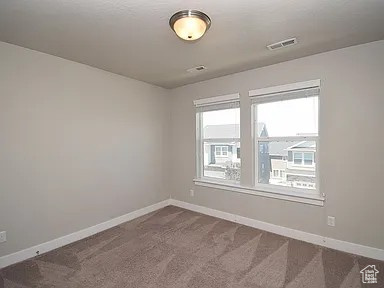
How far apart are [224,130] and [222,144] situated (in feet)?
0.85

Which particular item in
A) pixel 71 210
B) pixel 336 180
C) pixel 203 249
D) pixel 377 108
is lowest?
pixel 203 249

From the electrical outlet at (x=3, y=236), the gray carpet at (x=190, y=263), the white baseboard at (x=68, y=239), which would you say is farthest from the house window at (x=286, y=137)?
the electrical outlet at (x=3, y=236)

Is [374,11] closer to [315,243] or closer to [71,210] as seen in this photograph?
[315,243]

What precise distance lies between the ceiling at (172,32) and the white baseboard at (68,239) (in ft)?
7.87

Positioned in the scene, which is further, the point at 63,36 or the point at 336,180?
the point at 336,180

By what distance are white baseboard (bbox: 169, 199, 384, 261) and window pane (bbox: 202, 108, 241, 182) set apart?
2.09 ft

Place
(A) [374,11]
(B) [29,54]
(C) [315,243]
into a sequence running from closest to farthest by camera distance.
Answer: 1. (A) [374,11]
2. (B) [29,54]
3. (C) [315,243]

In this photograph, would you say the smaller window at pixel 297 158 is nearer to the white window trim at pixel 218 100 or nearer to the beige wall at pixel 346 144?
the beige wall at pixel 346 144

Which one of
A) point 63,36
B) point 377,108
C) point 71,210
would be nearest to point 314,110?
point 377,108

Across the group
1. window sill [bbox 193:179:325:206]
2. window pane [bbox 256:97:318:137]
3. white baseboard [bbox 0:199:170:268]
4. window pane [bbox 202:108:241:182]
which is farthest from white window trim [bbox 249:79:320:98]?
white baseboard [bbox 0:199:170:268]

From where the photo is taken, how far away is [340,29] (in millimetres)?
2176

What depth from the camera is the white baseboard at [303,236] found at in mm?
2481

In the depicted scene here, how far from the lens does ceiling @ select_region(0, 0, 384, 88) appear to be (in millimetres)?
1785

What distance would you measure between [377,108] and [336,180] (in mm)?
948
